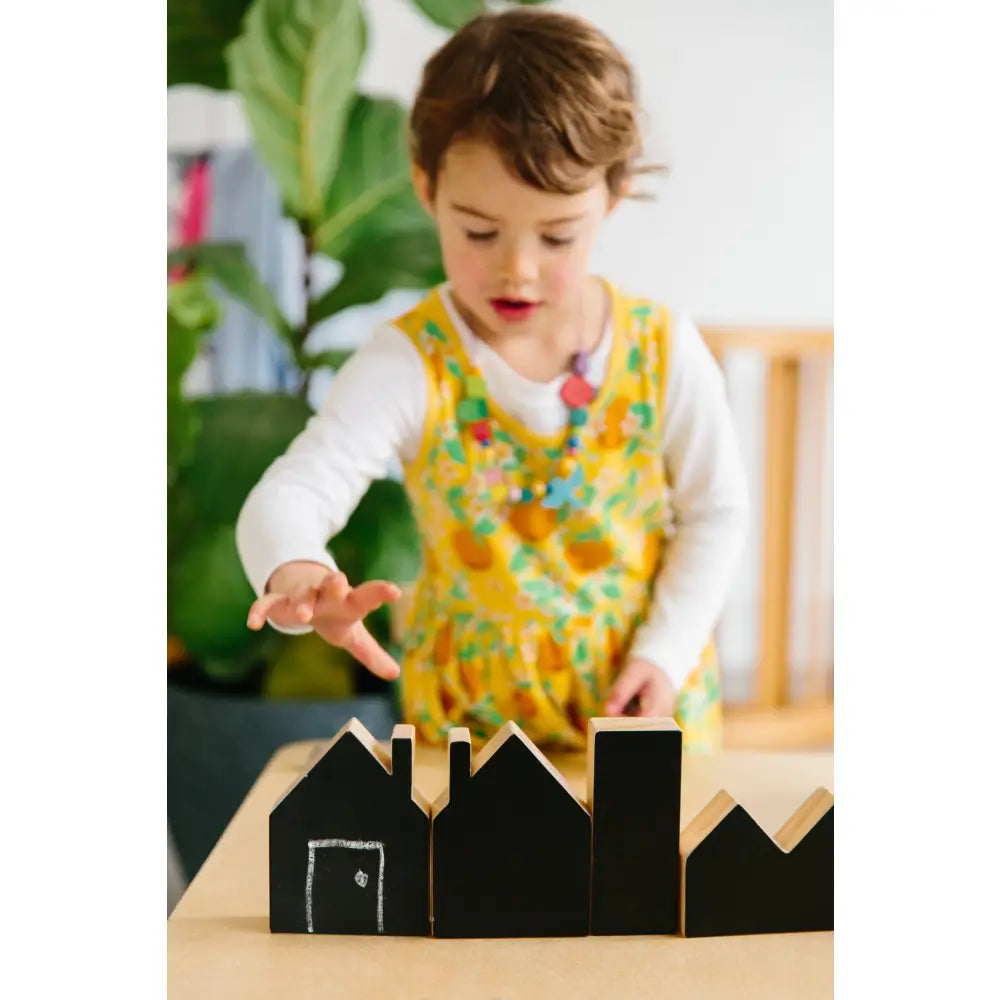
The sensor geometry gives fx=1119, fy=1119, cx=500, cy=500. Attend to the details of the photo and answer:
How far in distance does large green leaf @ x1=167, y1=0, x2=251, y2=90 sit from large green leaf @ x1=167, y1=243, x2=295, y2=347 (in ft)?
0.39

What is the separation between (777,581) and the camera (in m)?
0.81

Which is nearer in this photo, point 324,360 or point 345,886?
point 345,886

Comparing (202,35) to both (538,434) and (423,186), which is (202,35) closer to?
(423,186)

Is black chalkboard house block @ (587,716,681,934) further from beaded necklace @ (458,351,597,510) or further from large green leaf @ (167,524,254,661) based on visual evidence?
large green leaf @ (167,524,254,661)

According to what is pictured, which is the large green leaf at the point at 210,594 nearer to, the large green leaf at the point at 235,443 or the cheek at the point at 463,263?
the large green leaf at the point at 235,443

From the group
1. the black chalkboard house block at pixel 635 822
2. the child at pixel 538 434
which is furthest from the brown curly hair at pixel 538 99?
the black chalkboard house block at pixel 635 822

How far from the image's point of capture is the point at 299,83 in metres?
0.79

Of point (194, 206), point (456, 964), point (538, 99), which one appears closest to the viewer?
point (456, 964)

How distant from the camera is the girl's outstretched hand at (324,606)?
56 centimetres

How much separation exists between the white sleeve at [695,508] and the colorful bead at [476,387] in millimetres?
117

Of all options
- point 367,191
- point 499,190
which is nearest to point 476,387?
point 499,190

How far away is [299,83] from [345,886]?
1.79ft

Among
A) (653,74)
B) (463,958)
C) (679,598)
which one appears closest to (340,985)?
(463,958)

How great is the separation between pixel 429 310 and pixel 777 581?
0.32 metres
